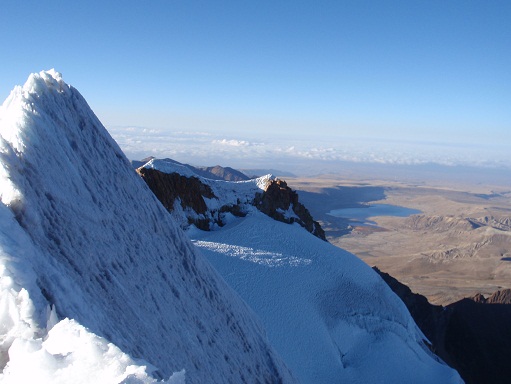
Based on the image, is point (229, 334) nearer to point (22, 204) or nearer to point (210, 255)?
point (22, 204)

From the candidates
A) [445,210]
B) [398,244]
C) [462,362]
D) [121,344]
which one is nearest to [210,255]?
[121,344]

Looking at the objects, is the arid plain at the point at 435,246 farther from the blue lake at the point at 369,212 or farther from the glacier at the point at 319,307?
the glacier at the point at 319,307

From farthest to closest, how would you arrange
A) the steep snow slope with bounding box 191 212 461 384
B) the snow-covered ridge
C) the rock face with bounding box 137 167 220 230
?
the snow-covered ridge
the rock face with bounding box 137 167 220 230
the steep snow slope with bounding box 191 212 461 384

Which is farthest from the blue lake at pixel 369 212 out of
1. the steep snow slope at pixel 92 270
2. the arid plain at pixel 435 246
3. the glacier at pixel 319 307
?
the steep snow slope at pixel 92 270

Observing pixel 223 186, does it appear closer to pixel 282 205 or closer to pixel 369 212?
pixel 282 205

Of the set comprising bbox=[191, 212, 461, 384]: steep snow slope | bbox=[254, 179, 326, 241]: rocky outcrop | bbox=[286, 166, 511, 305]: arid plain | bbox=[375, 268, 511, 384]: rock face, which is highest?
bbox=[254, 179, 326, 241]: rocky outcrop

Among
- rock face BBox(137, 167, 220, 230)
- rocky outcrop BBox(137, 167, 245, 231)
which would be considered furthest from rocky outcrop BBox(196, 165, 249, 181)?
rock face BBox(137, 167, 220, 230)

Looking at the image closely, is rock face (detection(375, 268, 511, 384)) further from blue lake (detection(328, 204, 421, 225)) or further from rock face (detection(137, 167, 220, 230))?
blue lake (detection(328, 204, 421, 225))
